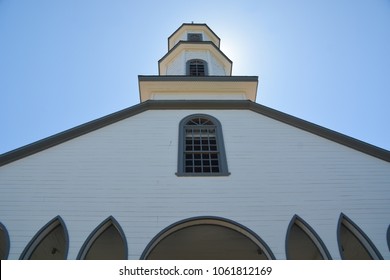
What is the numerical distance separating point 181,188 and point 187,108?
4.10 meters

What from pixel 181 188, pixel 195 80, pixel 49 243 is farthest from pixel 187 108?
pixel 49 243

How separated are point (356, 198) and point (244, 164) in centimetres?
306

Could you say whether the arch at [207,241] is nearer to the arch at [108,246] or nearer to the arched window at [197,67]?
the arch at [108,246]

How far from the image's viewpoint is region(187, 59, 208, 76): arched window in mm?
16828

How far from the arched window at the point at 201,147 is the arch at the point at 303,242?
2.26 m

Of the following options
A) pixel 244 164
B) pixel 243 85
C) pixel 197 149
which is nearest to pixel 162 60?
pixel 243 85

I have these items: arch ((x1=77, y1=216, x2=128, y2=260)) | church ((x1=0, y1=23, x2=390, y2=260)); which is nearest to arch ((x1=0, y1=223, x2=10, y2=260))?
church ((x1=0, y1=23, x2=390, y2=260))

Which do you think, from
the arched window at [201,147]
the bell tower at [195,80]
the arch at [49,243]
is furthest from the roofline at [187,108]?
the arch at [49,243]

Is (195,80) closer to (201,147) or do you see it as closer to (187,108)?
(187,108)

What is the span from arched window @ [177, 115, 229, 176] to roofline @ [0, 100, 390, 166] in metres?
0.80

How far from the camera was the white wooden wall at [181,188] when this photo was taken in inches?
326

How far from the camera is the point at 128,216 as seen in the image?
332 inches

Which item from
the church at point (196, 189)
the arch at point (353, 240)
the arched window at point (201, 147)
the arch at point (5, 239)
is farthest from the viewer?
the arched window at point (201, 147)

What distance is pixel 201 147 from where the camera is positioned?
11000 millimetres
